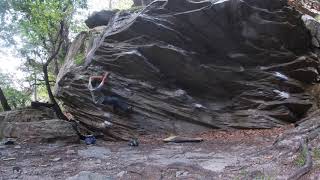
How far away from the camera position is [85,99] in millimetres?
15148

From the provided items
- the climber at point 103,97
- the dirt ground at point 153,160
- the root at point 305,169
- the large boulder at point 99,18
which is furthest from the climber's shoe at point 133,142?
the large boulder at point 99,18

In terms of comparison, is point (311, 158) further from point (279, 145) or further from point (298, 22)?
point (298, 22)

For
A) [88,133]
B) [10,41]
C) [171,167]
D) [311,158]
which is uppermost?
[10,41]

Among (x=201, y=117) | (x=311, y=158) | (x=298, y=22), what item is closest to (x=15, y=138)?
(x=201, y=117)

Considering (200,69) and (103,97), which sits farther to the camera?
(200,69)

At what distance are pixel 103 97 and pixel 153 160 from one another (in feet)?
16.4

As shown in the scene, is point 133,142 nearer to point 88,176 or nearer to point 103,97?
point 103,97

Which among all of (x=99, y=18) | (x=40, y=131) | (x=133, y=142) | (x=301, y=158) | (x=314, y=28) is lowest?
(x=133, y=142)

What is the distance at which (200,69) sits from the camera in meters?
15.2

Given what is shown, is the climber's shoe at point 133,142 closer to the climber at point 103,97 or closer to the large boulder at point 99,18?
the climber at point 103,97

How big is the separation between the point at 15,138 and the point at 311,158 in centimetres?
1002

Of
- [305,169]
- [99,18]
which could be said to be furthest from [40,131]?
[305,169]

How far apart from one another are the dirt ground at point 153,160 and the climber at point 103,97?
1633mm

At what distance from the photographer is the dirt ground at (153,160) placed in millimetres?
8664
